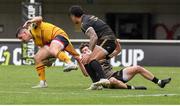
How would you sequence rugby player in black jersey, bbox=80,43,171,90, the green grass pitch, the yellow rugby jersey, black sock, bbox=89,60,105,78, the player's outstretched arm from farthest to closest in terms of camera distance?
the yellow rugby jersey → the player's outstretched arm → rugby player in black jersey, bbox=80,43,171,90 → black sock, bbox=89,60,105,78 → the green grass pitch

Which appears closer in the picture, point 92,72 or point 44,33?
point 92,72

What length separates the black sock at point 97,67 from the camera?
46.1 ft

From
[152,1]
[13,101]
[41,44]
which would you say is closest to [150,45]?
[152,1]

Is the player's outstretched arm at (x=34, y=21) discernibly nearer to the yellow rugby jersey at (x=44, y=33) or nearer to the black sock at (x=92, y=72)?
the yellow rugby jersey at (x=44, y=33)

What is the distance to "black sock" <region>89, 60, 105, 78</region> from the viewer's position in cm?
1404

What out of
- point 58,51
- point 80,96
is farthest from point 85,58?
point 80,96

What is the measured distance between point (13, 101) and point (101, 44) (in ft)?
11.8

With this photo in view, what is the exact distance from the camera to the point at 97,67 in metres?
14.0

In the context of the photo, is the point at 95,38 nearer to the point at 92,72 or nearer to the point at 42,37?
the point at 92,72

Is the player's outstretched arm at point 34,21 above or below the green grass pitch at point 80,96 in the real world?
above

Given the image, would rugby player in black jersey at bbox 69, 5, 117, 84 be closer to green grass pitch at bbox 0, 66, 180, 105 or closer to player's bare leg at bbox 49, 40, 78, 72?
player's bare leg at bbox 49, 40, 78, 72

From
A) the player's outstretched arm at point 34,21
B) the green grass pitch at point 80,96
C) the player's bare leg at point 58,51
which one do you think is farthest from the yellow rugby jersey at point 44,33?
the green grass pitch at point 80,96

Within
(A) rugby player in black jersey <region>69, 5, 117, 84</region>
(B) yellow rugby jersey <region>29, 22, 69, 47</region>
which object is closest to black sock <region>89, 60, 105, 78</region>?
(A) rugby player in black jersey <region>69, 5, 117, 84</region>

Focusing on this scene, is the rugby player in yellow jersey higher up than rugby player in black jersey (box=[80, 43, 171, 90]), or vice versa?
the rugby player in yellow jersey
